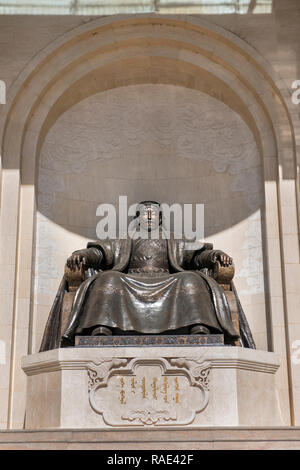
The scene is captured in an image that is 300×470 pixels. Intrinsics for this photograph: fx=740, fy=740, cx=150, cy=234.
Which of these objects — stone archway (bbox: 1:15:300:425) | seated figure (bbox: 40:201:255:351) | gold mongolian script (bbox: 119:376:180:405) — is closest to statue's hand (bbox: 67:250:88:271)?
seated figure (bbox: 40:201:255:351)


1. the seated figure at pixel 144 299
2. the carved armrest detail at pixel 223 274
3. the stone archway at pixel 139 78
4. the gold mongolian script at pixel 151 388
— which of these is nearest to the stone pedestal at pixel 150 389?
the gold mongolian script at pixel 151 388

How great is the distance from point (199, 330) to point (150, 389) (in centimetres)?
75

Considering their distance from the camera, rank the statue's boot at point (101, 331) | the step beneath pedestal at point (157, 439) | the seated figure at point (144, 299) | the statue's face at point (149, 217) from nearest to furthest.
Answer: the step beneath pedestal at point (157, 439), the statue's boot at point (101, 331), the seated figure at point (144, 299), the statue's face at point (149, 217)

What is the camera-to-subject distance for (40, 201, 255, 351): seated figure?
6801mm

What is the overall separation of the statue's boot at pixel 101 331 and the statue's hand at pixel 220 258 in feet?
4.72

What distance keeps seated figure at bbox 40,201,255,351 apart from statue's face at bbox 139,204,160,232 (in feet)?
1.68

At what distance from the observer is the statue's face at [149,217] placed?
27.4ft

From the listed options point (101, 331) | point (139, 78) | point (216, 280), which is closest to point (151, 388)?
point (101, 331)

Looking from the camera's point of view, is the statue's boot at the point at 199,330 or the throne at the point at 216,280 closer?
the statue's boot at the point at 199,330

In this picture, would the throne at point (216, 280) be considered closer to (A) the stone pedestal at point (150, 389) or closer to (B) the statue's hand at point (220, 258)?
(B) the statue's hand at point (220, 258)

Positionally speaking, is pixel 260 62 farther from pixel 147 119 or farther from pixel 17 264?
pixel 17 264

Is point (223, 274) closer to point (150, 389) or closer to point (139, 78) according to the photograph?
point (150, 389)

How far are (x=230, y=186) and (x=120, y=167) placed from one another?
1403 mm

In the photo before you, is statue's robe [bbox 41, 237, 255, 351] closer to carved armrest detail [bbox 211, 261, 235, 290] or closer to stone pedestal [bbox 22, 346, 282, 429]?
carved armrest detail [bbox 211, 261, 235, 290]
